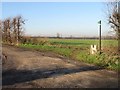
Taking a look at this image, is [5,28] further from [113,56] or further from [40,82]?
[40,82]

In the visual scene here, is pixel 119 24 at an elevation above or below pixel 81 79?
above

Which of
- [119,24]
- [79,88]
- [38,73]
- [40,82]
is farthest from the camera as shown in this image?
[119,24]

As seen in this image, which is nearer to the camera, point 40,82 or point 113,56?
point 40,82

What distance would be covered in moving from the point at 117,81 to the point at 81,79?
5.77 ft

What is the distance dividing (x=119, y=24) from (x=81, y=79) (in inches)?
469

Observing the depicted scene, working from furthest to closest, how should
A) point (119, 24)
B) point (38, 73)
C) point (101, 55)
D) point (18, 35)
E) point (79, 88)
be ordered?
point (18, 35) → point (119, 24) → point (101, 55) → point (38, 73) → point (79, 88)

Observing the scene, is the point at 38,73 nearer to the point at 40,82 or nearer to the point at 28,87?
the point at 40,82

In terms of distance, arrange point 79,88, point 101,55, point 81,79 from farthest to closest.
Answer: point 101,55, point 81,79, point 79,88

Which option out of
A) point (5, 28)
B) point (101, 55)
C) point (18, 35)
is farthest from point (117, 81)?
point (5, 28)

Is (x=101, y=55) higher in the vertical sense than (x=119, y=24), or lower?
lower

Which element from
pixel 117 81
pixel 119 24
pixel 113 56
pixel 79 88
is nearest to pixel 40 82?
pixel 79 88

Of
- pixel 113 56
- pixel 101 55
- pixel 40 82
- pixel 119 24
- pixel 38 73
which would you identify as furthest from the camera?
pixel 119 24

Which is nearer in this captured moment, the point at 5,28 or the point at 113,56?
the point at 113,56

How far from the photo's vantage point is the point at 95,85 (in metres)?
12.8
